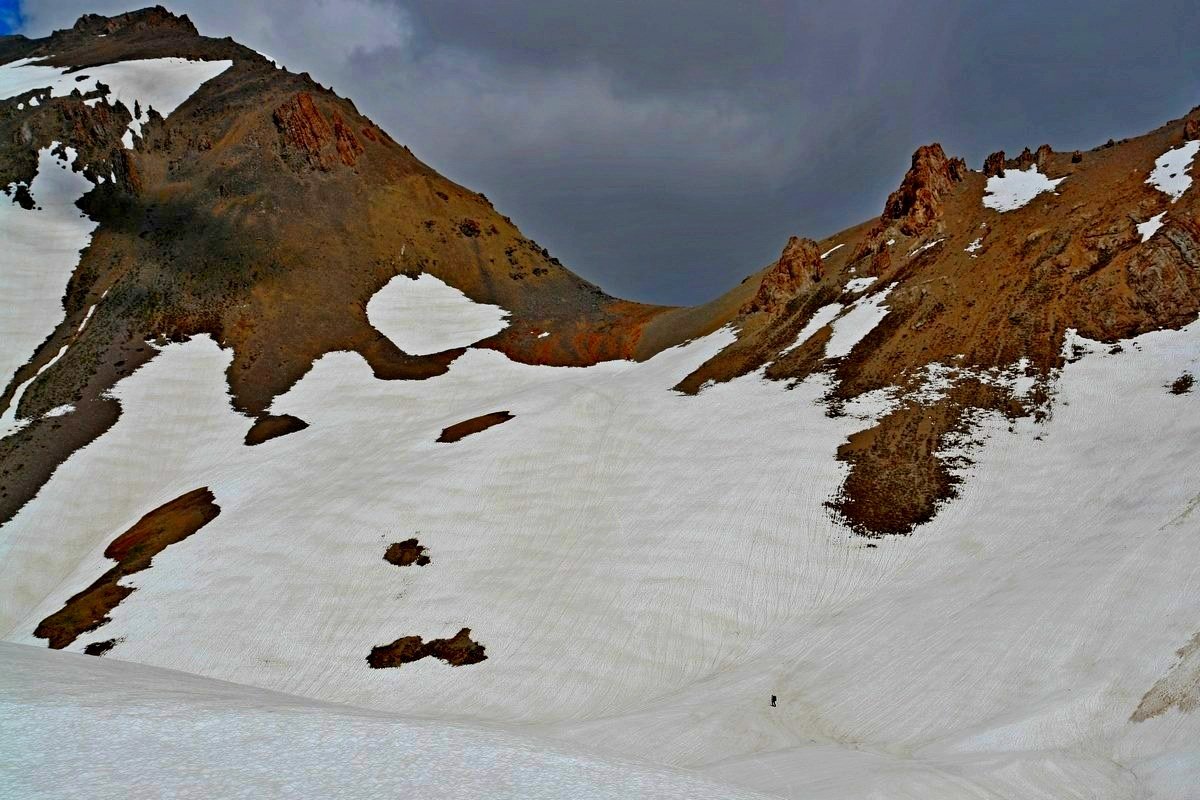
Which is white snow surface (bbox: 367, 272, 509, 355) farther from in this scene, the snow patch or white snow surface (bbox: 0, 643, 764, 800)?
white snow surface (bbox: 0, 643, 764, 800)

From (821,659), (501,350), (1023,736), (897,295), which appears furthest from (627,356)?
(1023,736)

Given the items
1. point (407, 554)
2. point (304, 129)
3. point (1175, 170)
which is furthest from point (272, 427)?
point (1175, 170)

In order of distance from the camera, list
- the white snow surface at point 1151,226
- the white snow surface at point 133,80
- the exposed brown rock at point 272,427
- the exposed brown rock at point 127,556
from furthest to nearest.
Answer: the white snow surface at point 133,80
the exposed brown rock at point 272,427
the white snow surface at point 1151,226
the exposed brown rock at point 127,556

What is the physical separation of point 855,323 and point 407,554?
38993 millimetres

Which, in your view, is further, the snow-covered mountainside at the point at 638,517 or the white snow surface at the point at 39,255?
the white snow surface at the point at 39,255

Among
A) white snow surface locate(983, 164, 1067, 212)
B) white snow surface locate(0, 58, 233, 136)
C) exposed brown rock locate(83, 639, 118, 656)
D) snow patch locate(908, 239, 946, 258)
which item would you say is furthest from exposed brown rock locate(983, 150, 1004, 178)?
white snow surface locate(0, 58, 233, 136)

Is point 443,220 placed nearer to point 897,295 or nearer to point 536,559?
point 897,295

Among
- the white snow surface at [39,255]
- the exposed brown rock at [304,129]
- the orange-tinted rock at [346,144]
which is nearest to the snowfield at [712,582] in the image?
the white snow surface at [39,255]

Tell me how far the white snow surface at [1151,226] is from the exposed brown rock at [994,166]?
20.7 meters

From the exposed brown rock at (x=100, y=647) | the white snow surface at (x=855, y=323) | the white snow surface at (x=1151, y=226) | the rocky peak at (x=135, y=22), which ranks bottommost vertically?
the exposed brown rock at (x=100, y=647)

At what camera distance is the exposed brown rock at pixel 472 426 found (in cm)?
5766

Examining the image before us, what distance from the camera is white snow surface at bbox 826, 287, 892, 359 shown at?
54531mm

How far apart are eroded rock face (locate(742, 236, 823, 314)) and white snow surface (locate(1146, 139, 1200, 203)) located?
2752 centimetres

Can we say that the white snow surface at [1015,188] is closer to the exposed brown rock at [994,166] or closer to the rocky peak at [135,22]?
the exposed brown rock at [994,166]
